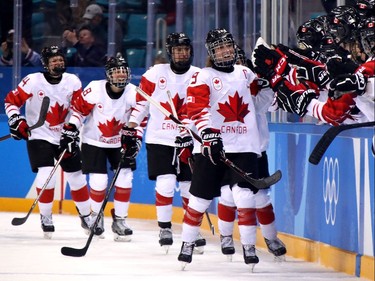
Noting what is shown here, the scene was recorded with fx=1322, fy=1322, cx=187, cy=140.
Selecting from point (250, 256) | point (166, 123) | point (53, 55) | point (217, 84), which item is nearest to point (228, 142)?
point (217, 84)

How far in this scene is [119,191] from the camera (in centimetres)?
857

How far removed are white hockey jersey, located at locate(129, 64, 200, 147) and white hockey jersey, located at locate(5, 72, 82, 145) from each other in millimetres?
885

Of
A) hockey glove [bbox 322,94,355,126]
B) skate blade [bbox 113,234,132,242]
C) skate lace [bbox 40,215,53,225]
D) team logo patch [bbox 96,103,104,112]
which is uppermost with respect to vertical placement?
team logo patch [bbox 96,103,104,112]

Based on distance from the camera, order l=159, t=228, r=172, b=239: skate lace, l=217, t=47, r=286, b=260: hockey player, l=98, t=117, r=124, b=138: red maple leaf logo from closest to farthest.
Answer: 1. l=217, t=47, r=286, b=260: hockey player
2. l=159, t=228, r=172, b=239: skate lace
3. l=98, t=117, r=124, b=138: red maple leaf logo

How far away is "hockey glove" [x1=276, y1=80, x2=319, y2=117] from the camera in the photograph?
630 cm

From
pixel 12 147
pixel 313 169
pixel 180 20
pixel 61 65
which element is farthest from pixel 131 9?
pixel 313 169

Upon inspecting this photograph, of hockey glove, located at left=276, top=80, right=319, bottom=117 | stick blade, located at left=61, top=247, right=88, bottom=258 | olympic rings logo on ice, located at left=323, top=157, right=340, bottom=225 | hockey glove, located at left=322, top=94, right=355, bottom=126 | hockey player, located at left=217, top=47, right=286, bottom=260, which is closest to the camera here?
hockey glove, located at left=322, top=94, right=355, bottom=126

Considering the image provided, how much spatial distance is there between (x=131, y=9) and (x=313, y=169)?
162 inches

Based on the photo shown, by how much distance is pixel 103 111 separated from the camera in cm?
853

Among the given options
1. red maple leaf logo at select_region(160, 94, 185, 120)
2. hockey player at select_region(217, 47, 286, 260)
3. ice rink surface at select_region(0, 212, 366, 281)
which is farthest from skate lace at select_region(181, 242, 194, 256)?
red maple leaf logo at select_region(160, 94, 185, 120)

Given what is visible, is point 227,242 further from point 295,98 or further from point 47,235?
point 47,235

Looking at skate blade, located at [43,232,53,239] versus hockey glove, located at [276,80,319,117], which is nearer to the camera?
hockey glove, located at [276,80,319,117]

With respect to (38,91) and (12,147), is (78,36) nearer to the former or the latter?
(12,147)

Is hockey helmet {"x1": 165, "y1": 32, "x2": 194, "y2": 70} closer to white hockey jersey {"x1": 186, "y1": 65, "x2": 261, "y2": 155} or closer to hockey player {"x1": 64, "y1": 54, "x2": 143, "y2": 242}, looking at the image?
hockey player {"x1": 64, "y1": 54, "x2": 143, "y2": 242}
